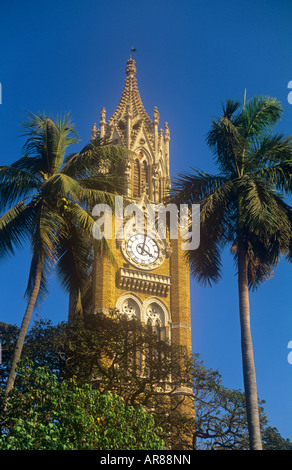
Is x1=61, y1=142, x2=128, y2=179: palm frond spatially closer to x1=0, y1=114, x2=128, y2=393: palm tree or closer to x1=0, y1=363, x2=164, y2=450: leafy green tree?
x1=0, y1=114, x2=128, y2=393: palm tree

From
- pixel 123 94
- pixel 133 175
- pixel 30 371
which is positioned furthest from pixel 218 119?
pixel 123 94

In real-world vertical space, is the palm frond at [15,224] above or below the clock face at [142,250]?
below

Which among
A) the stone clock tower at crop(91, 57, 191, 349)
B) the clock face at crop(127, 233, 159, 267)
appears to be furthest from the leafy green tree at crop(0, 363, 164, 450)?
the clock face at crop(127, 233, 159, 267)

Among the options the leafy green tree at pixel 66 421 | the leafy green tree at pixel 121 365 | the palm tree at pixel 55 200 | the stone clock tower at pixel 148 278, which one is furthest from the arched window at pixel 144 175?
the leafy green tree at pixel 66 421

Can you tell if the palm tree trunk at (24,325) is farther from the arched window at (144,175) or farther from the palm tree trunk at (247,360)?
the arched window at (144,175)

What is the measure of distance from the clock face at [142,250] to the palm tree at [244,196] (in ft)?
99.9

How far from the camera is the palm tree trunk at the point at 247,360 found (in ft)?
64.0

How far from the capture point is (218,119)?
24156 mm

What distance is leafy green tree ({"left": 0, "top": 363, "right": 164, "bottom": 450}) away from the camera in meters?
18.3

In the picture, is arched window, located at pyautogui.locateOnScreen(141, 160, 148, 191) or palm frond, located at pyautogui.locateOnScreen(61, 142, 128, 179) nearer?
palm frond, located at pyautogui.locateOnScreen(61, 142, 128, 179)

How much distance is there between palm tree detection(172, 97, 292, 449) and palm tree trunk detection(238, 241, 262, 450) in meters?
0.03

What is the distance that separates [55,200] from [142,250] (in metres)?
31.0

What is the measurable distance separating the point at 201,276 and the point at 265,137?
4557mm

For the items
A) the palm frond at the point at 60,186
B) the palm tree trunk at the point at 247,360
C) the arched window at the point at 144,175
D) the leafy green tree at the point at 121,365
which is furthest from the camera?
the arched window at the point at 144,175
